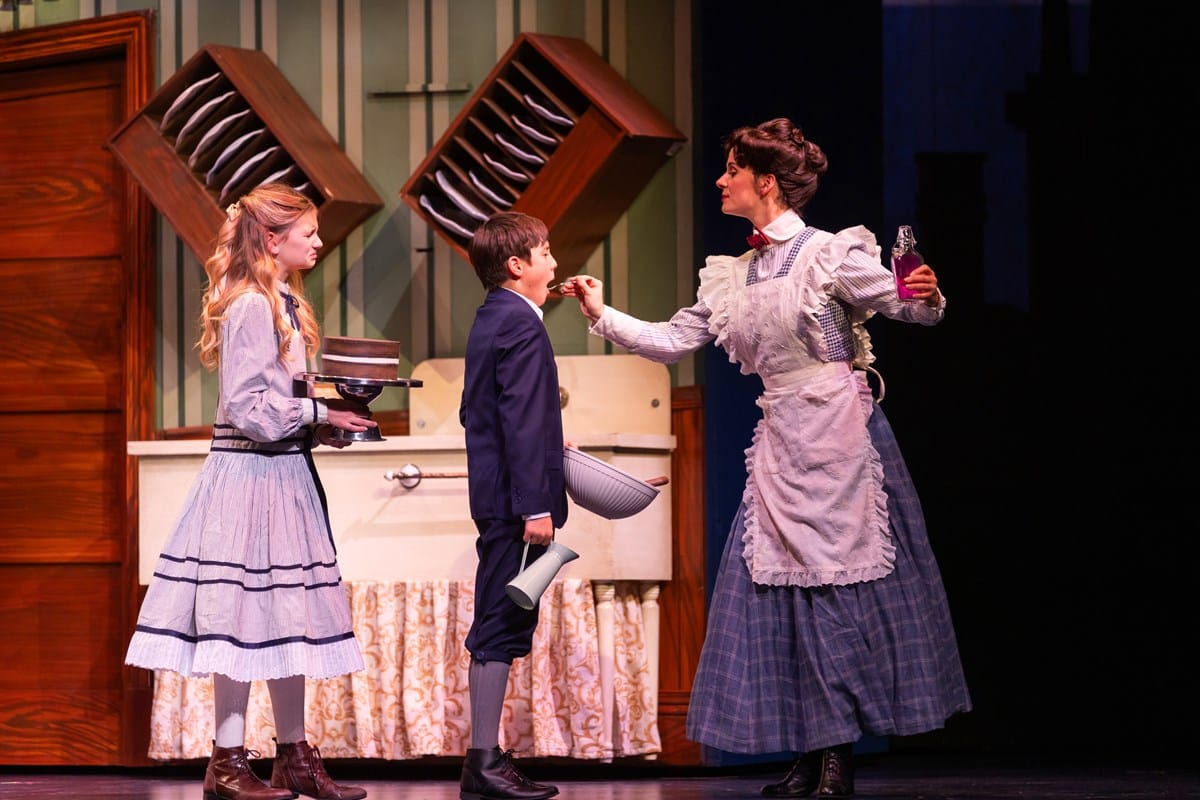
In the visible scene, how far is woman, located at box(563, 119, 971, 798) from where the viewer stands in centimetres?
339

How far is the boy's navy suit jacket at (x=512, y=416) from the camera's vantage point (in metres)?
3.26

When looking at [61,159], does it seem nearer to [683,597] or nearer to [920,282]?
[683,597]

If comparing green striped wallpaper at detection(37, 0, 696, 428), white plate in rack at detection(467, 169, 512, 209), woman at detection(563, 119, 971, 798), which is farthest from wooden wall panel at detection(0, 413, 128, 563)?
woman at detection(563, 119, 971, 798)

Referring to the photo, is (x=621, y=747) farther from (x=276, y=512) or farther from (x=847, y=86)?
(x=847, y=86)

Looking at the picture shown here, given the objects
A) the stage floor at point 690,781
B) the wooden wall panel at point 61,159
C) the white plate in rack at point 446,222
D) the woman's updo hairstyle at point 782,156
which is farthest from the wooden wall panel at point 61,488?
the woman's updo hairstyle at point 782,156

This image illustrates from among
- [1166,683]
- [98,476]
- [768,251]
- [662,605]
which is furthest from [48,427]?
[1166,683]

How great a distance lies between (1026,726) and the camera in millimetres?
Answer: 4461

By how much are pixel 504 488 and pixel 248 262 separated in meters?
0.78

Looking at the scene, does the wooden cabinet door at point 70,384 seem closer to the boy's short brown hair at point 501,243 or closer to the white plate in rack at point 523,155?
the white plate in rack at point 523,155

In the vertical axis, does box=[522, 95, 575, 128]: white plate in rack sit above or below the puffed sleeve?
above

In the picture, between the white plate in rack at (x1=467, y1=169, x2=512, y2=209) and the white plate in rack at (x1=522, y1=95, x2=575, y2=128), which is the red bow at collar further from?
the white plate in rack at (x1=467, y1=169, x2=512, y2=209)

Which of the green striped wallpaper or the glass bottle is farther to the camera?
the green striped wallpaper

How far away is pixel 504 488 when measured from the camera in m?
3.33

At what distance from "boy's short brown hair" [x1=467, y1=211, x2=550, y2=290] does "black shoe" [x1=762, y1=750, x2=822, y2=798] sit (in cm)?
128
